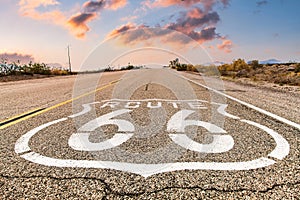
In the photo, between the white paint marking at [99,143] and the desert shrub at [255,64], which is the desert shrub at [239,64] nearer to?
the desert shrub at [255,64]

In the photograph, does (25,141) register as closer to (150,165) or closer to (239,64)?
(150,165)

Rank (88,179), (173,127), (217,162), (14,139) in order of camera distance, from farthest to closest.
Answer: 1. (173,127)
2. (14,139)
3. (217,162)
4. (88,179)

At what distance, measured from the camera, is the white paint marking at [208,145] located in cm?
331

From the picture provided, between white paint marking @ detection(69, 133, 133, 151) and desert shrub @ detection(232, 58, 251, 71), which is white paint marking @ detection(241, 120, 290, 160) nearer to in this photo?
white paint marking @ detection(69, 133, 133, 151)

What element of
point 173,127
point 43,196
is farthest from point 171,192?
point 173,127

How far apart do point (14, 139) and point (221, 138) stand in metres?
2.74

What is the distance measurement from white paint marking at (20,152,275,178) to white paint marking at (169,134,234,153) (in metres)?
0.44

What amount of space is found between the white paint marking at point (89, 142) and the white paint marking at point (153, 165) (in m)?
0.45

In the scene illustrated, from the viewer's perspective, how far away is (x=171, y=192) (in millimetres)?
2211

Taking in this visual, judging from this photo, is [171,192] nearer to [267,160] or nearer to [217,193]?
[217,193]

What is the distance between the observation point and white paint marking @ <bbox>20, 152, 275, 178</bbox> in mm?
2707

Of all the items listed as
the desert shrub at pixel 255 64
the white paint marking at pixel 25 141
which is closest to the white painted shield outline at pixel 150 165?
the white paint marking at pixel 25 141

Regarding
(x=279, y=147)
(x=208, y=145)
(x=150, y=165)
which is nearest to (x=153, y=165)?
(x=150, y=165)

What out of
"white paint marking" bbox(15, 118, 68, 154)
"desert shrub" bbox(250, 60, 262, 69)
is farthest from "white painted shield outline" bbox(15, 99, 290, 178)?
"desert shrub" bbox(250, 60, 262, 69)
